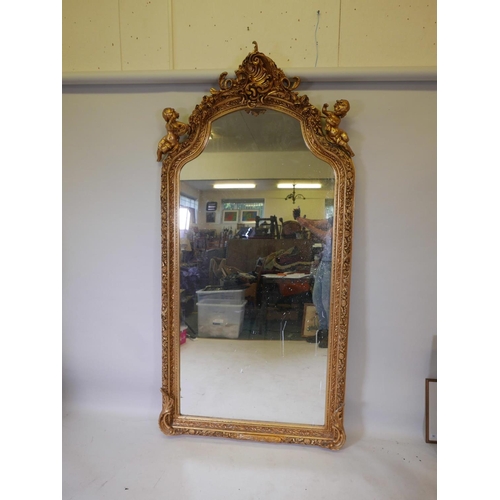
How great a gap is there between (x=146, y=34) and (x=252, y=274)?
118cm

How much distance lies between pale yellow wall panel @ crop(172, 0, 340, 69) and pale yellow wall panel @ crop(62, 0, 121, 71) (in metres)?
0.29

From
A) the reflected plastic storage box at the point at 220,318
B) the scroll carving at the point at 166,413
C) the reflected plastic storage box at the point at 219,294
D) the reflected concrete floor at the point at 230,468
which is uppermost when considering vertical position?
the reflected plastic storage box at the point at 219,294

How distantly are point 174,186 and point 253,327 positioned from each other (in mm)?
730

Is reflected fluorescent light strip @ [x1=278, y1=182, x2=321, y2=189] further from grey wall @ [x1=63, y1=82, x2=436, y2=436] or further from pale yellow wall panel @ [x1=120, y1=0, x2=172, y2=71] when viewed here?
pale yellow wall panel @ [x1=120, y1=0, x2=172, y2=71]

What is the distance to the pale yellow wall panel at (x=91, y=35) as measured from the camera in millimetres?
1246

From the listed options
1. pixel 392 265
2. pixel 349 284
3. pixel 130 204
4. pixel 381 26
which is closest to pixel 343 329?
pixel 349 284

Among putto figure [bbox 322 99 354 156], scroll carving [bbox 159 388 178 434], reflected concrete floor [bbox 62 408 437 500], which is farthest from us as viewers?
scroll carving [bbox 159 388 178 434]

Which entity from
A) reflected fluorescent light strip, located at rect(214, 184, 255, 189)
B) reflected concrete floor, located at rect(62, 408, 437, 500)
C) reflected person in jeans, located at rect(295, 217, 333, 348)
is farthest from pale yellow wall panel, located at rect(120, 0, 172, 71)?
reflected concrete floor, located at rect(62, 408, 437, 500)

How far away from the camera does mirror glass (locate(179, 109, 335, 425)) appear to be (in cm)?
119

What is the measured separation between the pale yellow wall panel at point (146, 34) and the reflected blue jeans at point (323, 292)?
114 centimetres

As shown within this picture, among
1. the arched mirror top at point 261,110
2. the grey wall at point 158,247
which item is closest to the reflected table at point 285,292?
the grey wall at point 158,247

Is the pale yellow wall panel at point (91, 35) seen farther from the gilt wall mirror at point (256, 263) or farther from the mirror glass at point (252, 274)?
the mirror glass at point (252, 274)

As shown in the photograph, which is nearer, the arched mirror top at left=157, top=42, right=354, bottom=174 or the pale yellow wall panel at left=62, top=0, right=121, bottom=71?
the arched mirror top at left=157, top=42, right=354, bottom=174

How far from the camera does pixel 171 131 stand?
1.20 m
